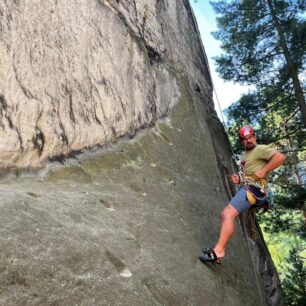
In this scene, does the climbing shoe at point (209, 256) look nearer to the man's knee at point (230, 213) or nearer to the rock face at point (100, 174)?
the rock face at point (100, 174)

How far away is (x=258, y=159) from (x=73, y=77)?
9.57 feet

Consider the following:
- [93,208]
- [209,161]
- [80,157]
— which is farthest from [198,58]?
[93,208]

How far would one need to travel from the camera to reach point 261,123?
612 inches

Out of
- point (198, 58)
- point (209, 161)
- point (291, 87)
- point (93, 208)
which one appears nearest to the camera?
point (93, 208)

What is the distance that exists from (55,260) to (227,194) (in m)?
5.38

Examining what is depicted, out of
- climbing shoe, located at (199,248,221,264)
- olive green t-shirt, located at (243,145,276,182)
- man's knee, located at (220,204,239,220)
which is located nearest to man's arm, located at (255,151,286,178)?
olive green t-shirt, located at (243,145,276,182)

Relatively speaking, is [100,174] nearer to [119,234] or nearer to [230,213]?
[119,234]

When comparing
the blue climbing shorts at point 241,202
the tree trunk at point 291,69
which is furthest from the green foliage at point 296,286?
the blue climbing shorts at point 241,202

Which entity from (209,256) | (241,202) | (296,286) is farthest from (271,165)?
(296,286)

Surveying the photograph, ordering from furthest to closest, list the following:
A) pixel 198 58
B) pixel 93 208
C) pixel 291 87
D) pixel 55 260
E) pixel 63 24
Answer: pixel 291 87 → pixel 198 58 → pixel 63 24 → pixel 93 208 → pixel 55 260

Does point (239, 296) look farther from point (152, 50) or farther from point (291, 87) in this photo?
point (291, 87)

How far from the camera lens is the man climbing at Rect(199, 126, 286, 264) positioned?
4.68 meters

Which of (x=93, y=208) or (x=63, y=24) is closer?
(x=93, y=208)

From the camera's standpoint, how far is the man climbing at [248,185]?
4.68 m
